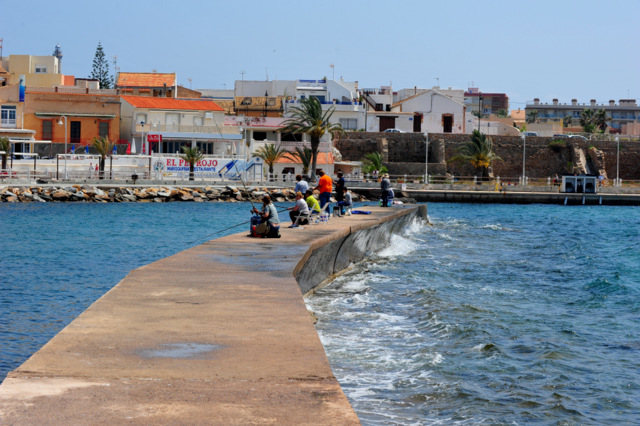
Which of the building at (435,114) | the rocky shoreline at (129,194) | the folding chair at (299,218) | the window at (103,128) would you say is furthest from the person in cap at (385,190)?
the building at (435,114)

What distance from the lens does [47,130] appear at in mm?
66688

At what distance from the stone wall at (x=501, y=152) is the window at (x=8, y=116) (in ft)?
94.8

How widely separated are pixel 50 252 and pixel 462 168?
57.1 meters

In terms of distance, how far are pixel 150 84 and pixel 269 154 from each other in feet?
84.7

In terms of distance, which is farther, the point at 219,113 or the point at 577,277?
the point at 219,113

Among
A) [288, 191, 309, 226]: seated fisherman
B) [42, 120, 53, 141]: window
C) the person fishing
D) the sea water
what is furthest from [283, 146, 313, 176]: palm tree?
the person fishing

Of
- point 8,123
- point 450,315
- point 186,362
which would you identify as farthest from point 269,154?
point 186,362

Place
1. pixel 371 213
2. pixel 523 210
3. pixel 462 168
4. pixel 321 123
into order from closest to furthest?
pixel 371 213 → pixel 523 210 → pixel 321 123 → pixel 462 168

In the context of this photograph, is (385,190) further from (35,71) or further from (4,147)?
(35,71)

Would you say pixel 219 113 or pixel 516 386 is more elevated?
pixel 219 113

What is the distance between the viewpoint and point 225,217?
4194 cm

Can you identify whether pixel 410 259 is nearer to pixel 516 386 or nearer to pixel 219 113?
pixel 516 386

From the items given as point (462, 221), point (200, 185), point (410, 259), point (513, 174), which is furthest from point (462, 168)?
point (410, 259)

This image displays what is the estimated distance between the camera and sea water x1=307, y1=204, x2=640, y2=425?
350 inches
